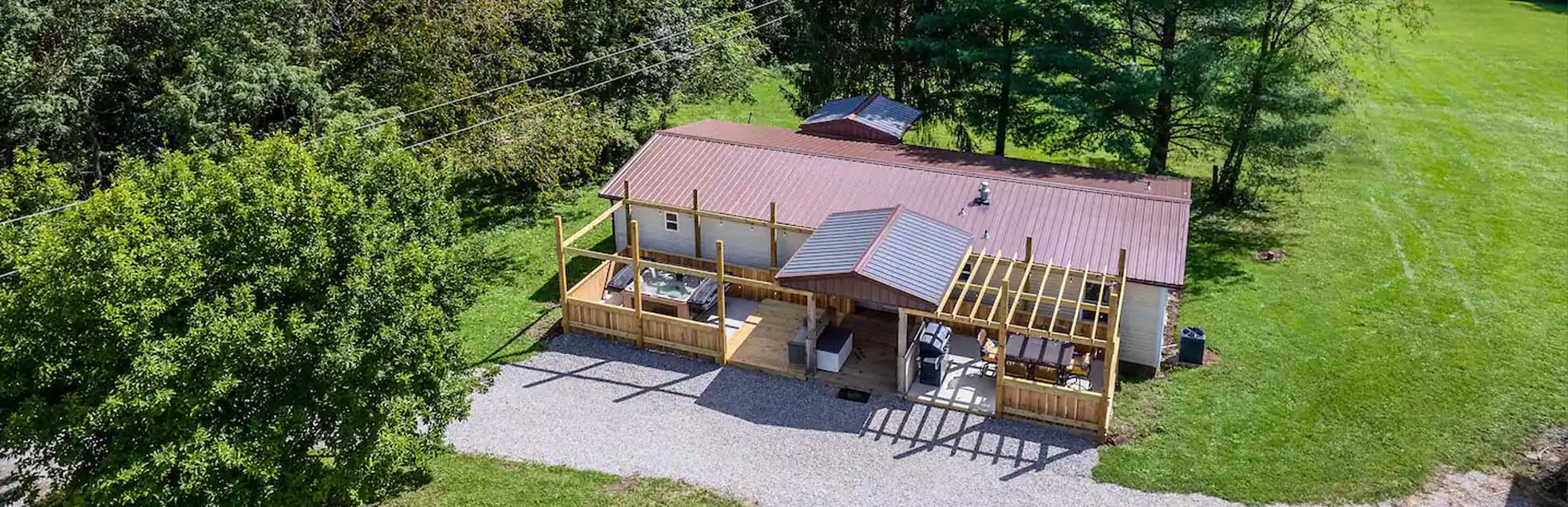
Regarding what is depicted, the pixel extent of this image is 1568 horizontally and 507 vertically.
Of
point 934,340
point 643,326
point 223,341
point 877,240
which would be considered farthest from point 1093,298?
point 223,341

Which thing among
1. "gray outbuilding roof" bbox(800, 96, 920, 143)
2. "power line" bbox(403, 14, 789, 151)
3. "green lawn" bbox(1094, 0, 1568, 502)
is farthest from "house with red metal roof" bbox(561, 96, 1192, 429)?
"power line" bbox(403, 14, 789, 151)

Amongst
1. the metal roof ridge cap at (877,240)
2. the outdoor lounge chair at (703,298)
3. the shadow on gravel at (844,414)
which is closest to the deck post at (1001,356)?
the shadow on gravel at (844,414)

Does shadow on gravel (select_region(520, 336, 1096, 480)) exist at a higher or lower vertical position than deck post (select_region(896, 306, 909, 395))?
lower

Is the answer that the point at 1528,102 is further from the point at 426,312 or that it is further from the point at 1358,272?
the point at 426,312

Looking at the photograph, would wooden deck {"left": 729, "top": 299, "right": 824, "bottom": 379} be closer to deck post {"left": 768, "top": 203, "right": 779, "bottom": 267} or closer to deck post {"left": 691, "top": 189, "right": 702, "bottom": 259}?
deck post {"left": 768, "top": 203, "right": 779, "bottom": 267}

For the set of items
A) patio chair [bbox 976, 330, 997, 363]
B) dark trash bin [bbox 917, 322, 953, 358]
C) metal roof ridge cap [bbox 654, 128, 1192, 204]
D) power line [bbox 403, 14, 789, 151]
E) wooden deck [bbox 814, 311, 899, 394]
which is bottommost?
wooden deck [bbox 814, 311, 899, 394]
